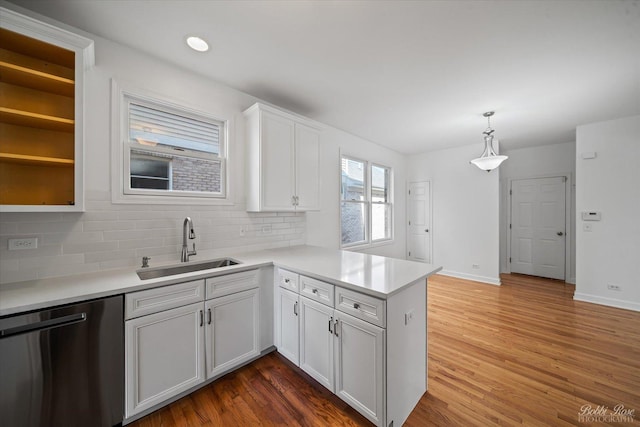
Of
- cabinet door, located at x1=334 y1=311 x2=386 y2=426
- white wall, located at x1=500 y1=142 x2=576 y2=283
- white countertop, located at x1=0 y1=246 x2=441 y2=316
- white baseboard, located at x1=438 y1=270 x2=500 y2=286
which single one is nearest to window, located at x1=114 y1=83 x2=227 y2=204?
white countertop, located at x1=0 y1=246 x2=441 y2=316

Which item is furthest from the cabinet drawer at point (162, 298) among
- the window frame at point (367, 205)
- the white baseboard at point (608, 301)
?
the white baseboard at point (608, 301)

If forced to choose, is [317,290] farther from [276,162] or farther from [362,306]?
[276,162]

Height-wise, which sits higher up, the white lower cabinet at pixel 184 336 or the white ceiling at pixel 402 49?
the white ceiling at pixel 402 49

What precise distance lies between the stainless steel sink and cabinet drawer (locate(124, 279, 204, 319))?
39 centimetres

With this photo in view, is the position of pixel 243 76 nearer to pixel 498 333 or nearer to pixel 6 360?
pixel 6 360

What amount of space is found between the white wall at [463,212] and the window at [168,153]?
457 centimetres

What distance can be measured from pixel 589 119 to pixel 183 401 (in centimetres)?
590

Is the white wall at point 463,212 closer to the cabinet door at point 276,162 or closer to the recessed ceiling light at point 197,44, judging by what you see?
the cabinet door at point 276,162

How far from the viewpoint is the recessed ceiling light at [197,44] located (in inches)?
74.7

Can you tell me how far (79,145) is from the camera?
5.20 ft

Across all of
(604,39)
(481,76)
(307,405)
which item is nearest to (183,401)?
(307,405)

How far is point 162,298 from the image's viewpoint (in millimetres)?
1633

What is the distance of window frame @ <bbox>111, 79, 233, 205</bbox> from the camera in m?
1.93

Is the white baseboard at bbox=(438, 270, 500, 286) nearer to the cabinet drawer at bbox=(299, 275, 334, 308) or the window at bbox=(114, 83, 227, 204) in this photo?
the cabinet drawer at bbox=(299, 275, 334, 308)
